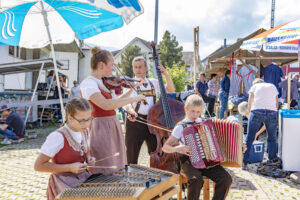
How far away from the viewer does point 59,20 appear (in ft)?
15.6

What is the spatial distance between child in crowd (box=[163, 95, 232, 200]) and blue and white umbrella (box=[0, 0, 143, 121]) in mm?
1837

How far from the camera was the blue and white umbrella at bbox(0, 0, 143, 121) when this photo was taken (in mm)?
4191

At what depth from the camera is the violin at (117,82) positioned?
9.54 ft

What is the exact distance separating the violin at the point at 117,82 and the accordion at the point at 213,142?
2.90 feet

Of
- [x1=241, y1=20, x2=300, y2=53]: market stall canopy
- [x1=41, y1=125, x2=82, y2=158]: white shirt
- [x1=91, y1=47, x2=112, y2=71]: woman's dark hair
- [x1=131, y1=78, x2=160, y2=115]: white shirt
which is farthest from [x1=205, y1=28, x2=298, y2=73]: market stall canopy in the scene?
[x1=41, y1=125, x2=82, y2=158]: white shirt

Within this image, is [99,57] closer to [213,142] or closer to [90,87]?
[90,87]

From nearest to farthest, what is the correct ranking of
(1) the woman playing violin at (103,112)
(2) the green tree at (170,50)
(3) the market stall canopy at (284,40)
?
1. (1) the woman playing violin at (103,112)
2. (3) the market stall canopy at (284,40)
3. (2) the green tree at (170,50)

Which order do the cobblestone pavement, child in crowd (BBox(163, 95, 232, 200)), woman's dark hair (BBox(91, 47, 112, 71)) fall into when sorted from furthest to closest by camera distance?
the cobblestone pavement → child in crowd (BBox(163, 95, 232, 200)) → woman's dark hair (BBox(91, 47, 112, 71))

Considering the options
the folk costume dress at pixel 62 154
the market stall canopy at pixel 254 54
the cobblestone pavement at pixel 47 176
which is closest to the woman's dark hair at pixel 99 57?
the folk costume dress at pixel 62 154

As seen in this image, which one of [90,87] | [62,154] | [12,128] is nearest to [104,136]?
[90,87]

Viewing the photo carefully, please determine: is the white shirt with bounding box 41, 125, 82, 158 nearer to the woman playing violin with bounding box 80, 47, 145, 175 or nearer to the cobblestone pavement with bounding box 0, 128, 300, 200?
the woman playing violin with bounding box 80, 47, 145, 175

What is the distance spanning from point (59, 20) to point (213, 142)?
11.0ft

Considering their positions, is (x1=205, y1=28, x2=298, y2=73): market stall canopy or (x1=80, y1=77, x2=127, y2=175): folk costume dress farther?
(x1=205, y1=28, x2=298, y2=73): market stall canopy

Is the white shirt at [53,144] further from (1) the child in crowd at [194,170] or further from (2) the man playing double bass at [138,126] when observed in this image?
(2) the man playing double bass at [138,126]
